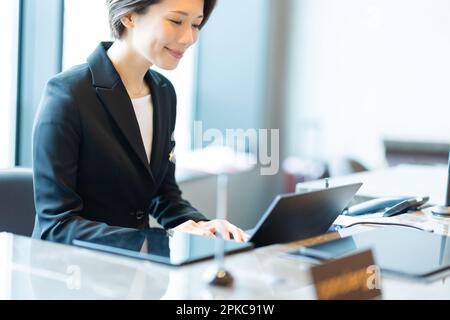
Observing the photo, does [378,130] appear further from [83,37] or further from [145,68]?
[145,68]

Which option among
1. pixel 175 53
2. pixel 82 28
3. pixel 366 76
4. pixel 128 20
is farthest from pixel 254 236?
pixel 366 76

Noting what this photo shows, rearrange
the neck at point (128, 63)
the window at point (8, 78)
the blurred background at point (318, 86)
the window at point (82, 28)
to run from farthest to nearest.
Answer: the blurred background at point (318, 86) → the window at point (82, 28) → the window at point (8, 78) → the neck at point (128, 63)

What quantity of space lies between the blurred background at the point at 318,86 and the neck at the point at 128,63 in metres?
2.33

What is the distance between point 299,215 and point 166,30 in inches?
26.3

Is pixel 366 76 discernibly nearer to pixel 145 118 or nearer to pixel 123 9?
pixel 145 118

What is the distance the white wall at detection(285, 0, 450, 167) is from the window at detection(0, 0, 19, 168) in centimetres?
246

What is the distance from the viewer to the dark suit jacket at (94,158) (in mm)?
1695

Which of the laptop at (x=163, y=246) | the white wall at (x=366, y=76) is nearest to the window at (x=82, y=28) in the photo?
the laptop at (x=163, y=246)

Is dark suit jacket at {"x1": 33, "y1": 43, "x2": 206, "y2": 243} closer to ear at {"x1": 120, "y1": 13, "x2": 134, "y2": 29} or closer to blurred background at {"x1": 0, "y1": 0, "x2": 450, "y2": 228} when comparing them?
ear at {"x1": 120, "y1": 13, "x2": 134, "y2": 29}

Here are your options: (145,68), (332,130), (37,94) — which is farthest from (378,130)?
(145,68)

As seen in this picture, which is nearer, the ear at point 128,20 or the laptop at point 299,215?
the laptop at point 299,215

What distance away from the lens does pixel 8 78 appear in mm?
3135

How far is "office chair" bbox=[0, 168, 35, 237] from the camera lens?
198cm

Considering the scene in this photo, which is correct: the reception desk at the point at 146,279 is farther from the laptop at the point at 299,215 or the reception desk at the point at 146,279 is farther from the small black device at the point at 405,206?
the small black device at the point at 405,206
